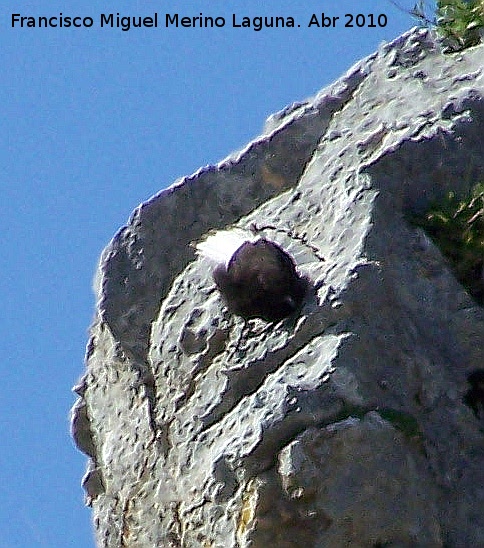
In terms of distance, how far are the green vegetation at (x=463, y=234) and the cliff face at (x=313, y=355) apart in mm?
81

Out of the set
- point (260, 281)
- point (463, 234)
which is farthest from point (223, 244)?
point (463, 234)

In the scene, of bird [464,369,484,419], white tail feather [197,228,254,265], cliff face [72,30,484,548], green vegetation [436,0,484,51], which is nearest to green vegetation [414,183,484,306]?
cliff face [72,30,484,548]

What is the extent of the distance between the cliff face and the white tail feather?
12 cm

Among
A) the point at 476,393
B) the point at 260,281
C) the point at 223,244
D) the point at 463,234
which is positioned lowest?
the point at 476,393

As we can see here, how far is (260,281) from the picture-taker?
549cm

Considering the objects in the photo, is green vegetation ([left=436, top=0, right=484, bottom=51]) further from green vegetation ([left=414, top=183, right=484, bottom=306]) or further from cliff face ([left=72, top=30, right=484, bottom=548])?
green vegetation ([left=414, top=183, right=484, bottom=306])

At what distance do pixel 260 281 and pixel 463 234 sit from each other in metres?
1.00

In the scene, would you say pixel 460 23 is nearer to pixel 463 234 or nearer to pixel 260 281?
pixel 463 234

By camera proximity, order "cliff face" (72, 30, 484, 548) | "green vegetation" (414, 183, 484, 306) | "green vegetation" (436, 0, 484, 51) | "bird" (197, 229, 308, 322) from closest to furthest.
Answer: "cliff face" (72, 30, 484, 548) → "bird" (197, 229, 308, 322) → "green vegetation" (414, 183, 484, 306) → "green vegetation" (436, 0, 484, 51)

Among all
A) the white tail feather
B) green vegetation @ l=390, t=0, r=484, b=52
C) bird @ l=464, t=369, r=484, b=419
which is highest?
green vegetation @ l=390, t=0, r=484, b=52

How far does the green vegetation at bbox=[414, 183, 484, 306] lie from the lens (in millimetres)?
5691

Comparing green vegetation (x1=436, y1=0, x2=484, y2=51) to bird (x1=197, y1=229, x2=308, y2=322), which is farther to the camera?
green vegetation (x1=436, y1=0, x2=484, y2=51)

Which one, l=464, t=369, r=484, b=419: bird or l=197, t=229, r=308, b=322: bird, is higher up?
l=197, t=229, r=308, b=322: bird

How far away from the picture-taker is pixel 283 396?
16.9 ft
